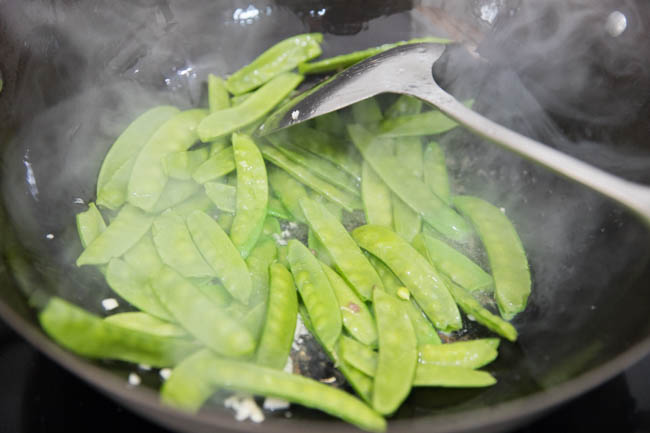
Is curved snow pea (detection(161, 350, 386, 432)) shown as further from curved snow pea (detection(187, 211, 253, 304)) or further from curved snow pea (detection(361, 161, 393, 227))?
curved snow pea (detection(361, 161, 393, 227))

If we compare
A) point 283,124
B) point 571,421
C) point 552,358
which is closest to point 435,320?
point 552,358

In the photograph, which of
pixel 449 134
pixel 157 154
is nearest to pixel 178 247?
pixel 157 154

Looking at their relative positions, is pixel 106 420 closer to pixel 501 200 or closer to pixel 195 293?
pixel 195 293

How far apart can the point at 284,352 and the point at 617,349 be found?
1.13m

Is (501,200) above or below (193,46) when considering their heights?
below

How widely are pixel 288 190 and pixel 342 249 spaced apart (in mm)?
468

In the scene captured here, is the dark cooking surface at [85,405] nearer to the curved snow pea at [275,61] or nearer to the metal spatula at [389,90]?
the metal spatula at [389,90]

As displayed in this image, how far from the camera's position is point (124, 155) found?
2461 millimetres

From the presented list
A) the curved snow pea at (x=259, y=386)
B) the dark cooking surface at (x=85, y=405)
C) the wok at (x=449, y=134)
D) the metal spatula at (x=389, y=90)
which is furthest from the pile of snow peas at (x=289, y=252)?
the dark cooking surface at (x=85, y=405)

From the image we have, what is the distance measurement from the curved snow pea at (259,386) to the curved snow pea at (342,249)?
1.82 feet

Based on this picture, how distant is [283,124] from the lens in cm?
245

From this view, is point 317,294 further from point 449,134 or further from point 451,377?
point 449,134

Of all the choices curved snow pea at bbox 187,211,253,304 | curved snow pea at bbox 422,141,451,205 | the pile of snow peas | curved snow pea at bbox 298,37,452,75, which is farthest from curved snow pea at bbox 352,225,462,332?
curved snow pea at bbox 298,37,452,75

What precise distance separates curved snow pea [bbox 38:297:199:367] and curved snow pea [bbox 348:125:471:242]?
123cm
